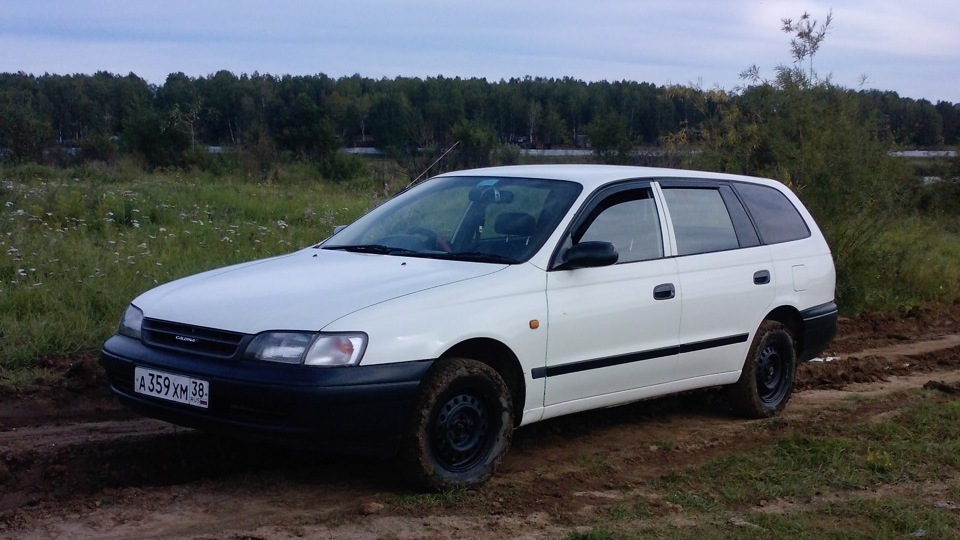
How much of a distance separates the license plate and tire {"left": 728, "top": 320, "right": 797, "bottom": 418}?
359 centimetres

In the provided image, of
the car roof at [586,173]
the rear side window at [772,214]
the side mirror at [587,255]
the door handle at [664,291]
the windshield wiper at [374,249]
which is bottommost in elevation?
the door handle at [664,291]

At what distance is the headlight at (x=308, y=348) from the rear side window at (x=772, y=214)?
348 cm

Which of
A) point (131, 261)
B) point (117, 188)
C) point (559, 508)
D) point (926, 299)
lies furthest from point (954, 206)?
point (559, 508)

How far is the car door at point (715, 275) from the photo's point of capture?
6.13 m

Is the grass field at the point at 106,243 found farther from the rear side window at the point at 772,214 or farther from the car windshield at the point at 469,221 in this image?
the rear side window at the point at 772,214

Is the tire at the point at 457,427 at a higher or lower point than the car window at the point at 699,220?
lower

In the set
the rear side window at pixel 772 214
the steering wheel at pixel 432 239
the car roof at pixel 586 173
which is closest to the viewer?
the steering wheel at pixel 432 239

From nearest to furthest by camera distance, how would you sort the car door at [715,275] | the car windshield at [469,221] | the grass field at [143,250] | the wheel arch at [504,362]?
the wheel arch at [504,362] < the car windshield at [469,221] < the car door at [715,275] < the grass field at [143,250]

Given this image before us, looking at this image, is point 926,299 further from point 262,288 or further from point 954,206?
point 954,206

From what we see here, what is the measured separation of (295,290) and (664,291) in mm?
2187

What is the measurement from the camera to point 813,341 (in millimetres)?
7184

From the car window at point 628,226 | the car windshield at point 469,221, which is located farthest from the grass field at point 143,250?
the car window at point 628,226

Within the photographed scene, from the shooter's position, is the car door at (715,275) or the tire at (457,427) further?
the car door at (715,275)

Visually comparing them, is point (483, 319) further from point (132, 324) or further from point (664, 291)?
point (132, 324)
